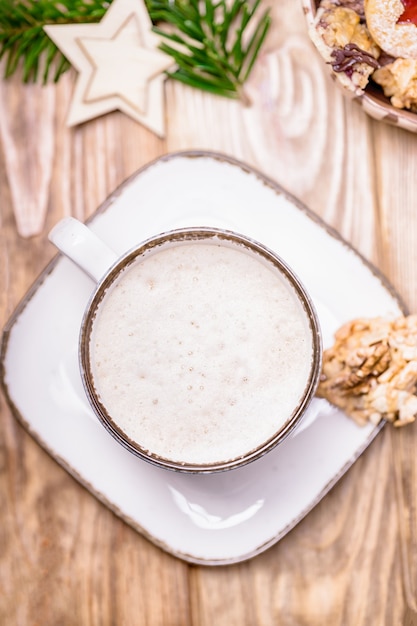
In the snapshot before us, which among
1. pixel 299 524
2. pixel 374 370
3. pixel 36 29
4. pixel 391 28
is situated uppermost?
pixel 391 28

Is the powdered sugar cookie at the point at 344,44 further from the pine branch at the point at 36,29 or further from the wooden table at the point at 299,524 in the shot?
the pine branch at the point at 36,29

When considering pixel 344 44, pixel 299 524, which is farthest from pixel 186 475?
pixel 344 44

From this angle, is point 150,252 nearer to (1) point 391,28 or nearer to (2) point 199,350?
(2) point 199,350

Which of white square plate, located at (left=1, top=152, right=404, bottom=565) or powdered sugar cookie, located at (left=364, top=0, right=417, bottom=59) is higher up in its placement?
powdered sugar cookie, located at (left=364, top=0, right=417, bottom=59)

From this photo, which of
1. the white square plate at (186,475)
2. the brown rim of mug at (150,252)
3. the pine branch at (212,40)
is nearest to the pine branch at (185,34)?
the pine branch at (212,40)

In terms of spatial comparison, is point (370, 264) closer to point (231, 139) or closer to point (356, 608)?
point (231, 139)

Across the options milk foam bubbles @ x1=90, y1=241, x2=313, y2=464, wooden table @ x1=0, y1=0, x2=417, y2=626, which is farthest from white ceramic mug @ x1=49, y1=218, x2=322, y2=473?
wooden table @ x1=0, y1=0, x2=417, y2=626

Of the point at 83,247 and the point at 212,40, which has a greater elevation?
the point at 212,40

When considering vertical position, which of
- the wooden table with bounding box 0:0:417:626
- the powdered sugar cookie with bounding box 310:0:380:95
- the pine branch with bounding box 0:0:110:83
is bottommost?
the wooden table with bounding box 0:0:417:626

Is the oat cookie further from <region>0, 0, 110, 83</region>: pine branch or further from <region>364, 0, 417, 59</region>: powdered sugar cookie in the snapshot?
<region>0, 0, 110, 83</region>: pine branch
